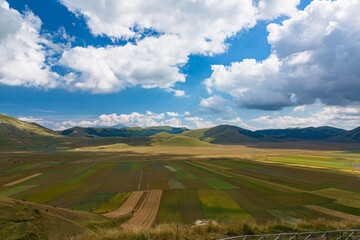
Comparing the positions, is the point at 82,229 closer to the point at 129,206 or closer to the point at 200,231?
the point at 200,231

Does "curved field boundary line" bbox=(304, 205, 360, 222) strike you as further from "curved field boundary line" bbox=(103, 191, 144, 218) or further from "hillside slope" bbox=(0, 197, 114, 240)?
"hillside slope" bbox=(0, 197, 114, 240)

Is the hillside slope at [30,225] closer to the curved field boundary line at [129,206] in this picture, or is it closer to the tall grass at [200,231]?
the tall grass at [200,231]

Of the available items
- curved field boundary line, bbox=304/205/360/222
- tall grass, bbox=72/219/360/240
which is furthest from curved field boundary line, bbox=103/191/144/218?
curved field boundary line, bbox=304/205/360/222

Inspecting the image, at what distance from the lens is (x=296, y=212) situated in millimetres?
28625

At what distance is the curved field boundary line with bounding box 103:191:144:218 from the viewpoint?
28.2m

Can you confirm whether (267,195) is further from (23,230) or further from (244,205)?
(23,230)

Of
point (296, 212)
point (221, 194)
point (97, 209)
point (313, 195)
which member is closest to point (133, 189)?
point (97, 209)

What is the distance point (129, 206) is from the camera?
1291 inches

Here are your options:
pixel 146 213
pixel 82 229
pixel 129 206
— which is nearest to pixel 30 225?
pixel 82 229

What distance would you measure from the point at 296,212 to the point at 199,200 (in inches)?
652

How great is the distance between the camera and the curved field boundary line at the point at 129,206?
2822 centimetres

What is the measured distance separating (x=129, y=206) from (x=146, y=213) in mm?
5480

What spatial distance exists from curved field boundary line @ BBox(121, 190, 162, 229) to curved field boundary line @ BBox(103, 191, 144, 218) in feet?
4.93

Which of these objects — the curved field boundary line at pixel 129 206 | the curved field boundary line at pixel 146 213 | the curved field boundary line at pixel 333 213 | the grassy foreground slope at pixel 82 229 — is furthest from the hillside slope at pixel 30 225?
the curved field boundary line at pixel 333 213
